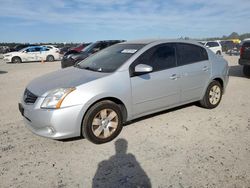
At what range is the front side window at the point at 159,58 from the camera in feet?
14.1

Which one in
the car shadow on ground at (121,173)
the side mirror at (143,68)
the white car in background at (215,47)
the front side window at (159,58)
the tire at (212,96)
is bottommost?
the car shadow on ground at (121,173)

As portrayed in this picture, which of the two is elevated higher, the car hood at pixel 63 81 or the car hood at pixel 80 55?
the car hood at pixel 80 55

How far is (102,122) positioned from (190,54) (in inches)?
97.6

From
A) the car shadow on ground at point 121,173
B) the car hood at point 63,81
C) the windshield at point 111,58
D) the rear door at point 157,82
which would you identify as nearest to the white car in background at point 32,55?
the windshield at point 111,58

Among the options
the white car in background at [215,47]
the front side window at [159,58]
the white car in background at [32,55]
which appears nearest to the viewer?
the front side window at [159,58]

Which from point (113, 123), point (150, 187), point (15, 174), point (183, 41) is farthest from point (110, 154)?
point (183, 41)

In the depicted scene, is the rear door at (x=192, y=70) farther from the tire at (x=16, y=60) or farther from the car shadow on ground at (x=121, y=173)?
the tire at (x=16, y=60)

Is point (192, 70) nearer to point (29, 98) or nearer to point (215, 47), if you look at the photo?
point (29, 98)

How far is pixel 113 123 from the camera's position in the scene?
13.0 feet

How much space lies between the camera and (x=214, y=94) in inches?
216

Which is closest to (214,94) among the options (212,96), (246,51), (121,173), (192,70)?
(212,96)

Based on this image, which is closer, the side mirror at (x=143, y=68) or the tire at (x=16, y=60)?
the side mirror at (x=143, y=68)

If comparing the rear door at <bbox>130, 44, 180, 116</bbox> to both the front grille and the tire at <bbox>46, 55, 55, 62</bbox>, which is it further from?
the tire at <bbox>46, 55, 55, 62</bbox>

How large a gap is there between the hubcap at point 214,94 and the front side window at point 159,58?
1374mm
